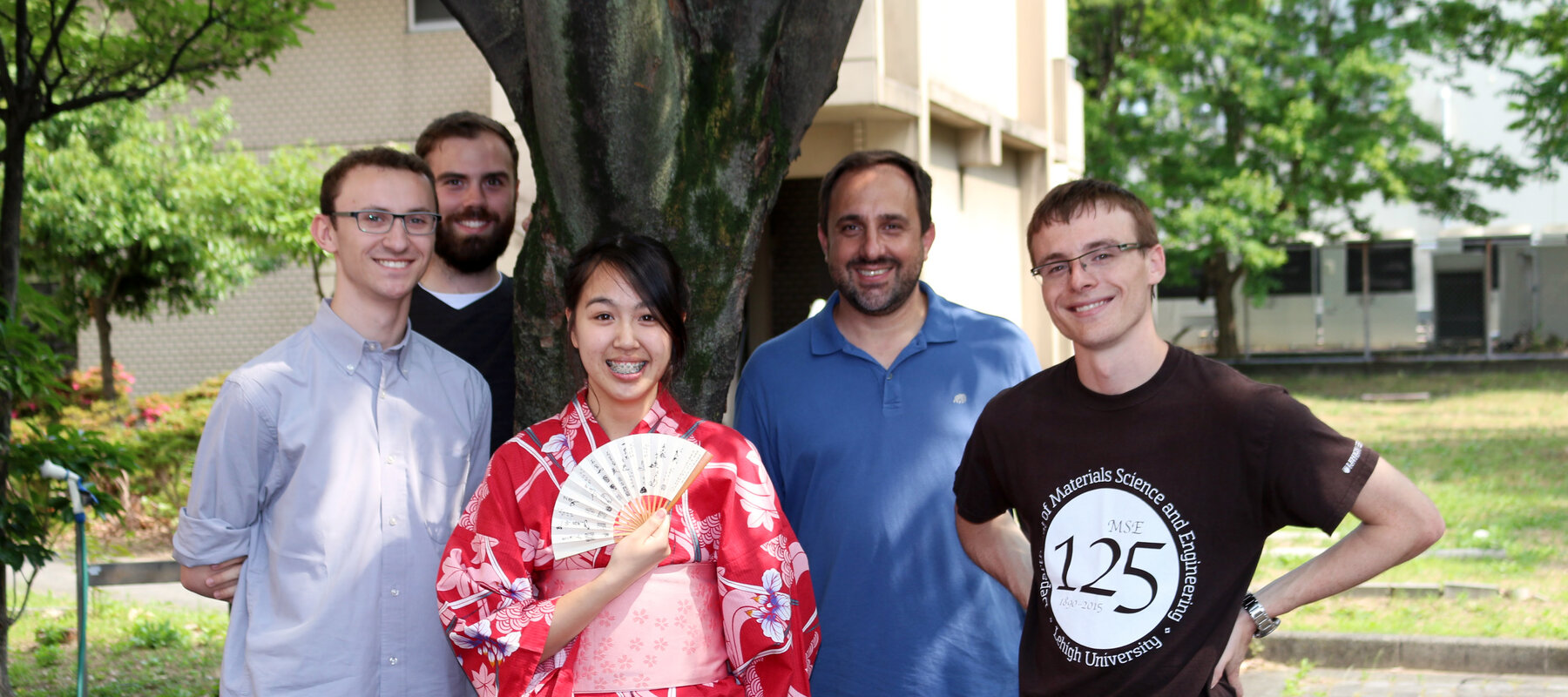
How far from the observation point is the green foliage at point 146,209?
1225cm

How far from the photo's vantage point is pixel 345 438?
2809 mm

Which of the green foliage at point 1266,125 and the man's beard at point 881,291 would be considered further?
the green foliage at point 1266,125

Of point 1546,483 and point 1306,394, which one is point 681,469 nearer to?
point 1546,483

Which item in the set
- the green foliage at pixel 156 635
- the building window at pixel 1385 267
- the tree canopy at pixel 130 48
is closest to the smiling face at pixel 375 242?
the tree canopy at pixel 130 48

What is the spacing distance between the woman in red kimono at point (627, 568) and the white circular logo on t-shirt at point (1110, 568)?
54 cm

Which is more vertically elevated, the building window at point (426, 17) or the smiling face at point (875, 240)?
the building window at point (426, 17)

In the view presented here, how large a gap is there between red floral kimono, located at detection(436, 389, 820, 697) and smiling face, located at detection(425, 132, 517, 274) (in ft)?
4.58

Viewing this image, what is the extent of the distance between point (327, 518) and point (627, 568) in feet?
2.68

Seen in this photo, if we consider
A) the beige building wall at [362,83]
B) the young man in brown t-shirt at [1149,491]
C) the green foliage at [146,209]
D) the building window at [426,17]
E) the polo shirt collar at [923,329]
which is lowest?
the young man in brown t-shirt at [1149,491]

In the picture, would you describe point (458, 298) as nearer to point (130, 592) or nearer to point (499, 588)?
point (499, 588)

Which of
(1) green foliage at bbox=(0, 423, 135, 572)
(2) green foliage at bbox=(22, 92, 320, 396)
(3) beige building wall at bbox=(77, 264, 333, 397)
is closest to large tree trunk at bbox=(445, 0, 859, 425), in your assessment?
(1) green foliage at bbox=(0, 423, 135, 572)

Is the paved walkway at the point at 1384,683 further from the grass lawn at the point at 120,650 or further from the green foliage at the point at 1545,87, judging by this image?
the green foliage at the point at 1545,87

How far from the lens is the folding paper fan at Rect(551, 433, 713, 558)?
7.89 ft

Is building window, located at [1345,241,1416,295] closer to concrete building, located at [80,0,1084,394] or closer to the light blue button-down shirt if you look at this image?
A: concrete building, located at [80,0,1084,394]
